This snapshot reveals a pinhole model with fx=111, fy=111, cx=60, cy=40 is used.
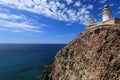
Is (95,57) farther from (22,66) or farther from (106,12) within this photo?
(22,66)

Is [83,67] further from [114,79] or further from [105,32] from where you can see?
[105,32]

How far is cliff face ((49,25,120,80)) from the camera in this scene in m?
17.8

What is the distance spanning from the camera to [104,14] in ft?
82.0

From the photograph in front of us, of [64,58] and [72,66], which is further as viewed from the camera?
[64,58]

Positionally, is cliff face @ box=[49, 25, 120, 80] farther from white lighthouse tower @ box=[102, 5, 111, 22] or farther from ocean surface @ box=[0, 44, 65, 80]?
ocean surface @ box=[0, 44, 65, 80]

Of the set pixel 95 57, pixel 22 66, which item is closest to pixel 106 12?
pixel 95 57

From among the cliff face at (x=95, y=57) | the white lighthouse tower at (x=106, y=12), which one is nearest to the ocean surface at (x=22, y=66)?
the cliff face at (x=95, y=57)

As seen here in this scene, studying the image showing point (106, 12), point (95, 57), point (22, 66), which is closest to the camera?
point (95, 57)

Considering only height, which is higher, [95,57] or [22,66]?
[95,57]

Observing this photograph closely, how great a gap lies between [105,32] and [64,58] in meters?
12.3

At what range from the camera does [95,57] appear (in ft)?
65.3

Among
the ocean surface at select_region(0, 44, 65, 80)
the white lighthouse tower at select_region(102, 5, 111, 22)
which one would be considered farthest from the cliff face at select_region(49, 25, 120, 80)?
the ocean surface at select_region(0, 44, 65, 80)

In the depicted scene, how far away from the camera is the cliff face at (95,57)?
17.8 meters

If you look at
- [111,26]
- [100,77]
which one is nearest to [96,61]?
[100,77]
